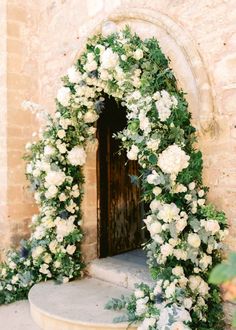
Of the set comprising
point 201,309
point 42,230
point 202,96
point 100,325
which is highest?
point 202,96

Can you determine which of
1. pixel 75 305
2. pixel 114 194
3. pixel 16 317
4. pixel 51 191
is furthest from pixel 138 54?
pixel 16 317

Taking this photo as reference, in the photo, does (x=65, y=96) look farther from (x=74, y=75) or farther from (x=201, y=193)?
(x=201, y=193)

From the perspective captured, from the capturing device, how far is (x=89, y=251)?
447cm

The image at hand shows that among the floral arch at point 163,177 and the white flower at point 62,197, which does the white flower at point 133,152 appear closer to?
the floral arch at point 163,177

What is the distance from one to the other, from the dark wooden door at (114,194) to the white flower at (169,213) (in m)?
1.71

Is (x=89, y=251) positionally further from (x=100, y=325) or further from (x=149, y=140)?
(x=149, y=140)

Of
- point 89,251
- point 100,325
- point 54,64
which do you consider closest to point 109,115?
point 54,64

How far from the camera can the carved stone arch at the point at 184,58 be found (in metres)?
3.04

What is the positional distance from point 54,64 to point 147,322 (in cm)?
330

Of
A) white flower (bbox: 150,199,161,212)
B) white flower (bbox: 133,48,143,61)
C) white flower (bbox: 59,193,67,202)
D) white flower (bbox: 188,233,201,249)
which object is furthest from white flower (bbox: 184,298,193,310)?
white flower (bbox: 133,48,143,61)

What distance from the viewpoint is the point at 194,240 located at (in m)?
2.93

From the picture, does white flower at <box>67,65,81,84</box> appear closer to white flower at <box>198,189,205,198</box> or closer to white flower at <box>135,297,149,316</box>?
white flower at <box>198,189,205,198</box>

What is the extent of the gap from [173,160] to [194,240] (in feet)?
2.14

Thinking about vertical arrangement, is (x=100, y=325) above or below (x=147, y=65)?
below
